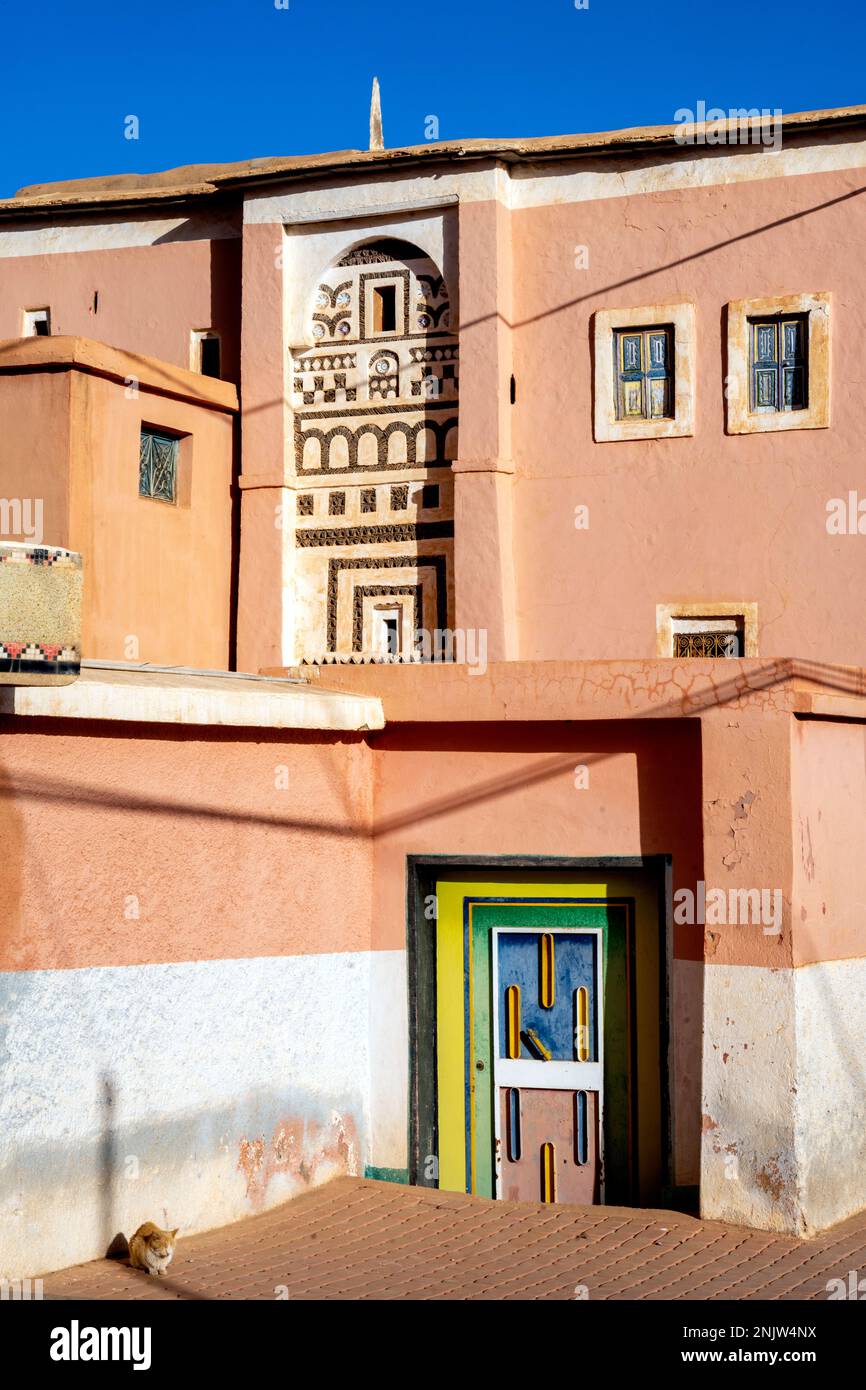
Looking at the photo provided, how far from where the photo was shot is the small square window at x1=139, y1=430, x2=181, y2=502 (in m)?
13.2

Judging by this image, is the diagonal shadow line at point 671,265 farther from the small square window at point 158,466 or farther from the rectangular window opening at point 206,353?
the small square window at point 158,466

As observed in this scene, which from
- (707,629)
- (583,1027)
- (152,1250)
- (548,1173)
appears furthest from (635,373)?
(152,1250)

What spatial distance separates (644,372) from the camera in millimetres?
12961

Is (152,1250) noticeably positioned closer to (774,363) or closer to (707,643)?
(707,643)

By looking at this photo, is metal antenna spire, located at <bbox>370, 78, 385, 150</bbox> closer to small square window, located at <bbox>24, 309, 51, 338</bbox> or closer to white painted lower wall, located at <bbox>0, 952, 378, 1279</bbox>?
small square window, located at <bbox>24, 309, 51, 338</bbox>

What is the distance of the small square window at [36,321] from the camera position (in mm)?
14836

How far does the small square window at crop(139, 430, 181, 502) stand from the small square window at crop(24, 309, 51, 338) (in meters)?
2.31

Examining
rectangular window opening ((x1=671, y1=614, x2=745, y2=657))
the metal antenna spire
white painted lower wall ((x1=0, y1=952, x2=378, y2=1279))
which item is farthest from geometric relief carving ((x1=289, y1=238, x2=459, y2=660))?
the metal antenna spire

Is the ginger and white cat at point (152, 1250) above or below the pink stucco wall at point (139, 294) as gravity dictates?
below

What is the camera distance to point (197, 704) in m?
8.28

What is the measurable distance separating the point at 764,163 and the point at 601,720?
5.69 metres

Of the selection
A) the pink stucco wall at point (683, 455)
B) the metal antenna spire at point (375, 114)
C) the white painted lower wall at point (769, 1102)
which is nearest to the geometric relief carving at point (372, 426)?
the pink stucco wall at point (683, 455)

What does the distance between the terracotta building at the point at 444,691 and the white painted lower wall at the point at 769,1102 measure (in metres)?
0.03

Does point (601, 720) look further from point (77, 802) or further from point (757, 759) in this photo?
point (77, 802)
